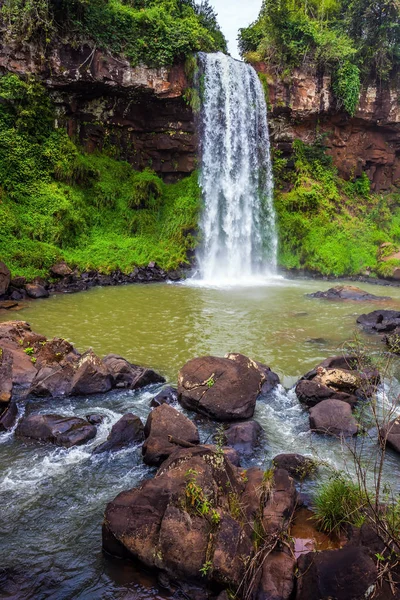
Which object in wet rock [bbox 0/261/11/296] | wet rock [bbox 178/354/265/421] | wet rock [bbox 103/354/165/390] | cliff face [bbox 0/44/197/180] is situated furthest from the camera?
cliff face [bbox 0/44/197/180]

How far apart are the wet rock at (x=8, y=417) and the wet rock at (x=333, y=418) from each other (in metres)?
4.61

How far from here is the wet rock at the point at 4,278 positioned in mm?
14648

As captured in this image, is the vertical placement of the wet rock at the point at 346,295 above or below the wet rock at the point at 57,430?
above

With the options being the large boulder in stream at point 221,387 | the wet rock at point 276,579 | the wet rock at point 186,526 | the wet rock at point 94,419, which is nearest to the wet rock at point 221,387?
the large boulder in stream at point 221,387

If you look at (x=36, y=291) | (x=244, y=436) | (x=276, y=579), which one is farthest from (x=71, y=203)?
(x=276, y=579)

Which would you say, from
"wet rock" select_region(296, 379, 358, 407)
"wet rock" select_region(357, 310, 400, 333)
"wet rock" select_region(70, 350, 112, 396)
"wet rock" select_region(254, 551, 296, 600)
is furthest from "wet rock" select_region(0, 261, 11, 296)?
"wet rock" select_region(254, 551, 296, 600)

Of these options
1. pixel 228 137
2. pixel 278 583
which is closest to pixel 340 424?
pixel 278 583

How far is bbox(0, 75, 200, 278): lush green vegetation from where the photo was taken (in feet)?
60.0

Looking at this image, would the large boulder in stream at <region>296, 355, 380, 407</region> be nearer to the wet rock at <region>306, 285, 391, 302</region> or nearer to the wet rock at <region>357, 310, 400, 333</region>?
the wet rock at <region>357, 310, 400, 333</region>

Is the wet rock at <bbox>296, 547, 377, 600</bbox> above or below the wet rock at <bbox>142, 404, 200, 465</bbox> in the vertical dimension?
above

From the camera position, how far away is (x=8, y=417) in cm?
649

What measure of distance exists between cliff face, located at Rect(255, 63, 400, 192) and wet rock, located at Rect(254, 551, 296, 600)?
25.5 metres

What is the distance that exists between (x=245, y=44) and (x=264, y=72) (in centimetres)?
337

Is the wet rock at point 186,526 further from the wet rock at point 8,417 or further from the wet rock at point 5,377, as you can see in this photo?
the wet rock at point 5,377
